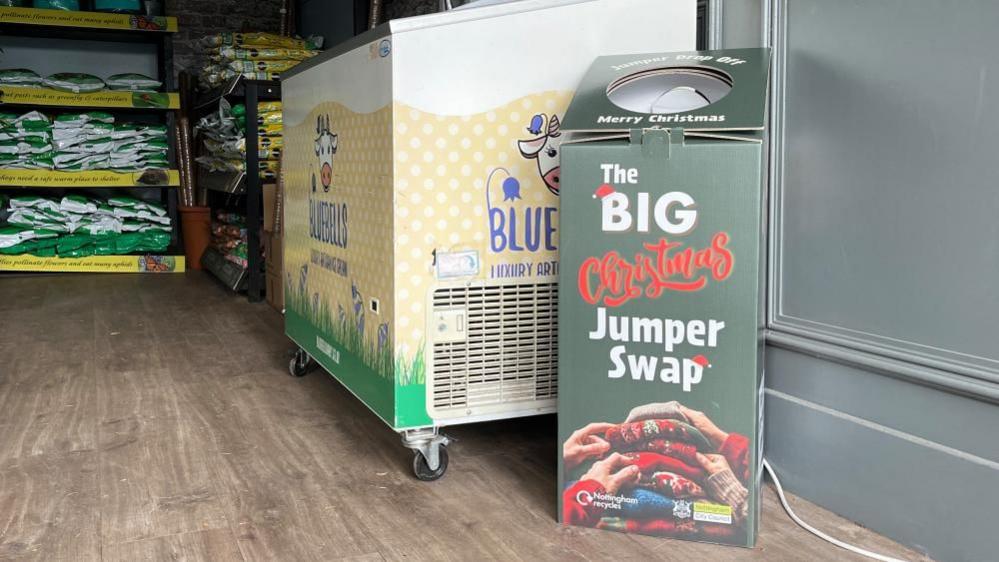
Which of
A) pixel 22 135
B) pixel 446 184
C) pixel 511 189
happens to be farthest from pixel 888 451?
pixel 22 135

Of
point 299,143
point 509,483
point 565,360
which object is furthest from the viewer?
point 299,143

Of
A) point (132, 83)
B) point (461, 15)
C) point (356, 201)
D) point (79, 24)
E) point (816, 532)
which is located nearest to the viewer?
point (816, 532)

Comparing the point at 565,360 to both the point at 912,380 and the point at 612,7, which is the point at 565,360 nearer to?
the point at 912,380

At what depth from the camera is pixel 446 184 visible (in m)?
1.93

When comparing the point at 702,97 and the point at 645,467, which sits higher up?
the point at 702,97

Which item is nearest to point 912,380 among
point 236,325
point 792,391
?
point 792,391

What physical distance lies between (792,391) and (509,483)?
653 mm

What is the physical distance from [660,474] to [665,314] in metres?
0.30

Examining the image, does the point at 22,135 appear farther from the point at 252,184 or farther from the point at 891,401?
the point at 891,401

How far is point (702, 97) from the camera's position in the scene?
192 cm

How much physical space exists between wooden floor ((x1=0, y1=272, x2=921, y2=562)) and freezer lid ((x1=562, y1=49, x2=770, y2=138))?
2.56ft

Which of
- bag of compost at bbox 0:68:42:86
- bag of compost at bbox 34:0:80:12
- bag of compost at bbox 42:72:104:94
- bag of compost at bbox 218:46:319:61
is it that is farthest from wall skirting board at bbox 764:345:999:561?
bag of compost at bbox 34:0:80:12

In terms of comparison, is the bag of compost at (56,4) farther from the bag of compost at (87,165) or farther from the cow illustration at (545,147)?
the cow illustration at (545,147)

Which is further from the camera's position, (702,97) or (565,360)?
(702,97)
